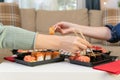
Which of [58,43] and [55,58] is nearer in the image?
[58,43]

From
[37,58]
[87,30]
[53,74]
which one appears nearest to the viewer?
[53,74]

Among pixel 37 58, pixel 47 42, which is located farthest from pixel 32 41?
pixel 37 58

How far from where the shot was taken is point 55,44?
0.85 metres

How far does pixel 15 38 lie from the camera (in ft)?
2.76

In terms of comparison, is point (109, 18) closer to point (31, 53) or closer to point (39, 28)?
point (39, 28)

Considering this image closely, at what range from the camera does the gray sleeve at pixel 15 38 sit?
84cm

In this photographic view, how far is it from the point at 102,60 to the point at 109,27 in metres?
0.36

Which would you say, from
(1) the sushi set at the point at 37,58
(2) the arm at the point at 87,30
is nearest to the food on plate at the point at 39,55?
(1) the sushi set at the point at 37,58

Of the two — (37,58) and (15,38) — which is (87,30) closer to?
(37,58)

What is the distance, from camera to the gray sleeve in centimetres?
84

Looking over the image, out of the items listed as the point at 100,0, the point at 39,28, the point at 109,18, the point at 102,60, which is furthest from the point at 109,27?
the point at 100,0

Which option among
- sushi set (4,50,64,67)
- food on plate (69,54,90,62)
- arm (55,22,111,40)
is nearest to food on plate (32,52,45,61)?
sushi set (4,50,64,67)

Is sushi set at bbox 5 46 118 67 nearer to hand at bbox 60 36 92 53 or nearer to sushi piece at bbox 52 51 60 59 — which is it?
sushi piece at bbox 52 51 60 59

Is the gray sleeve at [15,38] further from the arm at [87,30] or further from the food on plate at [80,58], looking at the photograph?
the arm at [87,30]
